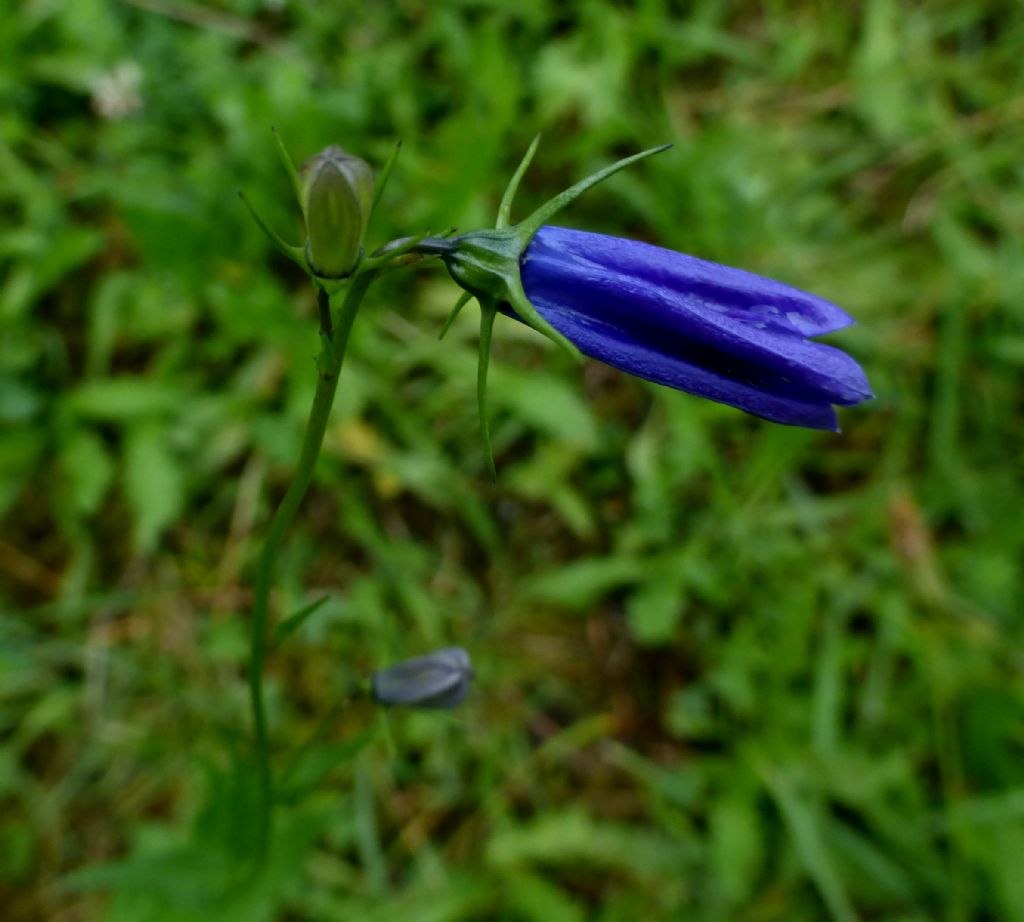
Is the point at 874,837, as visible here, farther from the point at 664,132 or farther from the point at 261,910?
the point at 664,132

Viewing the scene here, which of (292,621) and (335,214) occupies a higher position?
(335,214)

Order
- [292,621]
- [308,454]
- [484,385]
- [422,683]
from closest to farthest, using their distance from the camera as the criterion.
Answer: [484,385], [308,454], [292,621], [422,683]

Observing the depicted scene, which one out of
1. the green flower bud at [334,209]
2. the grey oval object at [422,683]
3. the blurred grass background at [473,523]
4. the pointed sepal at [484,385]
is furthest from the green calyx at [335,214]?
the blurred grass background at [473,523]

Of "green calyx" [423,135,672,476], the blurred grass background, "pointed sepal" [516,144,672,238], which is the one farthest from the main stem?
the blurred grass background

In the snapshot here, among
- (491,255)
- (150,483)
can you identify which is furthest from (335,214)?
(150,483)

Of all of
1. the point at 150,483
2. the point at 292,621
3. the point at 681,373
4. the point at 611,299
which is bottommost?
the point at 292,621

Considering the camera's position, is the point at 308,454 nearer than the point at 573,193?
No

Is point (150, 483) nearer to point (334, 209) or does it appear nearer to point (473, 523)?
point (473, 523)
